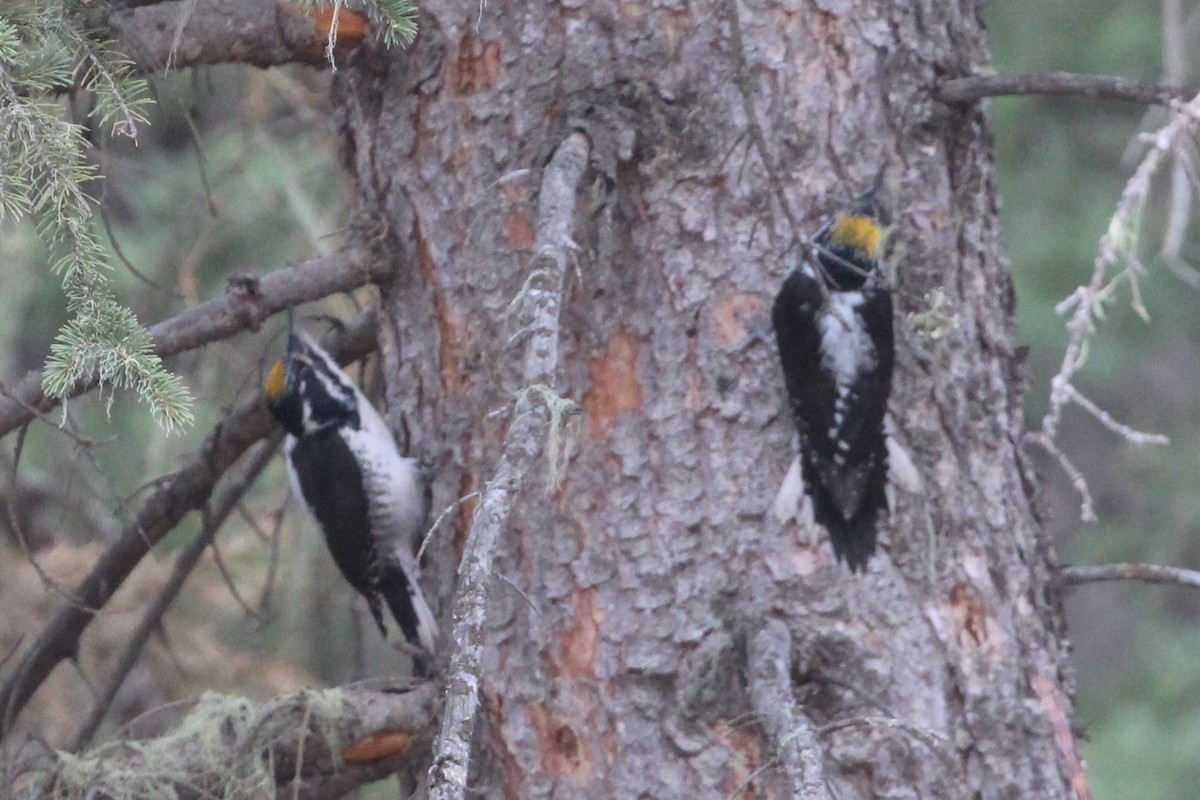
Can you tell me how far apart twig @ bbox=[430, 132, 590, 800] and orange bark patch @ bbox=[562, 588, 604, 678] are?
62 centimetres

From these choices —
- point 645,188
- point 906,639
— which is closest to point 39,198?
point 645,188

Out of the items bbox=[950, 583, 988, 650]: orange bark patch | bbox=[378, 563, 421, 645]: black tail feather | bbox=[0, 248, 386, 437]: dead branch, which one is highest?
bbox=[0, 248, 386, 437]: dead branch

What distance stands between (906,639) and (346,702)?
1.05 m

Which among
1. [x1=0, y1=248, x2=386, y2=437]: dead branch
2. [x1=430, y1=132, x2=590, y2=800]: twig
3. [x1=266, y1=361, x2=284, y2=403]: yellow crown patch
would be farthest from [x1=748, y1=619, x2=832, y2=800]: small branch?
[x1=266, y1=361, x2=284, y2=403]: yellow crown patch

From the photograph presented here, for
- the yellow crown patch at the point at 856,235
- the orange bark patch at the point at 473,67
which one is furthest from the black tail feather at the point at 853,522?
the orange bark patch at the point at 473,67

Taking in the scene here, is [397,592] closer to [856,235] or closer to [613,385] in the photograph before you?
[613,385]

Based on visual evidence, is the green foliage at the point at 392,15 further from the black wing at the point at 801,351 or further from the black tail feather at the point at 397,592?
the black tail feather at the point at 397,592

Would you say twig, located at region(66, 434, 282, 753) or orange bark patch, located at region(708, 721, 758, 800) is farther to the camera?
twig, located at region(66, 434, 282, 753)

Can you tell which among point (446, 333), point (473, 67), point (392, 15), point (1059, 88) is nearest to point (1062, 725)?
point (1059, 88)

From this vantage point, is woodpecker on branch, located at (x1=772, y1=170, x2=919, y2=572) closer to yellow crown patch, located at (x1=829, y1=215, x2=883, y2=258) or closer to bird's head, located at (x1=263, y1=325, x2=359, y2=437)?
yellow crown patch, located at (x1=829, y1=215, x2=883, y2=258)

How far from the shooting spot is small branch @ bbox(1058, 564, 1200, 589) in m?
2.79

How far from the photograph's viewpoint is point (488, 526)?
1927mm

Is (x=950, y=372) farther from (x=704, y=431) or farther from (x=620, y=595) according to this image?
(x=620, y=595)

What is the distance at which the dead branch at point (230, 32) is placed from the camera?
2811 millimetres
